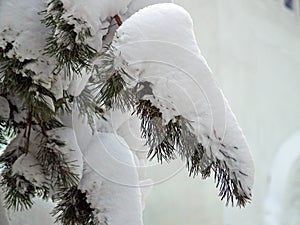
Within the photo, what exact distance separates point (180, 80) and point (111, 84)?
0.07 metres

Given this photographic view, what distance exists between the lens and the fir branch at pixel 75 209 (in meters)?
0.64

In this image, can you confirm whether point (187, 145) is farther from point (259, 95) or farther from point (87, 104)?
point (259, 95)

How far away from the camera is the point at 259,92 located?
256cm

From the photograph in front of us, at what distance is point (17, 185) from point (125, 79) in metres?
0.19

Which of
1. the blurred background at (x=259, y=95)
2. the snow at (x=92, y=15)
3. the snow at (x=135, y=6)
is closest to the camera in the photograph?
the snow at (x=92, y=15)

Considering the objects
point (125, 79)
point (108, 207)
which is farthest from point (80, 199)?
point (125, 79)

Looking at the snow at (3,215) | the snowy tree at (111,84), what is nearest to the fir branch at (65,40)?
the snowy tree at (111,84)

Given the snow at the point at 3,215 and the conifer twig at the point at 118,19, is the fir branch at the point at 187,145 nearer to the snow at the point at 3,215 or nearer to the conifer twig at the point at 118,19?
the conifer twig at the point at 118,19

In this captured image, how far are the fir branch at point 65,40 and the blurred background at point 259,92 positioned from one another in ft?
5.71

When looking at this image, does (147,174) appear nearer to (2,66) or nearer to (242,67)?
(2,66)

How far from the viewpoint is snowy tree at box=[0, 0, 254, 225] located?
0.53 metres

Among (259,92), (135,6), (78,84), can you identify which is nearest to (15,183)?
(78,84)

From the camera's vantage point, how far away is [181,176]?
219 centimetres

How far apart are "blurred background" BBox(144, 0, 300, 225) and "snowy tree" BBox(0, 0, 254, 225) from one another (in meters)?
1.66
